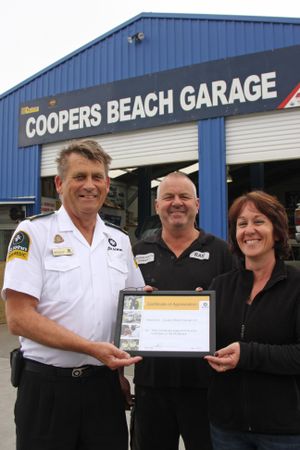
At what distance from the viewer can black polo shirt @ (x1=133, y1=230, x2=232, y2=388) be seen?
229 cm

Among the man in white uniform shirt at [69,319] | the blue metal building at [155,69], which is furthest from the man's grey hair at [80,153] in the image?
the blue metal building at [155,69]

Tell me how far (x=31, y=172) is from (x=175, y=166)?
16.4 ft

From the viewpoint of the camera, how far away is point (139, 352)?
1913 millimetres

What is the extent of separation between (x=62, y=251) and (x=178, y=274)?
81 cm

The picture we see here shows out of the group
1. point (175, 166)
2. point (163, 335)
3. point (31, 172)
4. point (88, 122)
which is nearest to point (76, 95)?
point (88, 122)

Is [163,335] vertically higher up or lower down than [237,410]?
higher up

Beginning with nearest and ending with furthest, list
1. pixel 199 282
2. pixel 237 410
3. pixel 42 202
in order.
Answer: pixel 237 410 → pixel 199 282 → pixel 42 202

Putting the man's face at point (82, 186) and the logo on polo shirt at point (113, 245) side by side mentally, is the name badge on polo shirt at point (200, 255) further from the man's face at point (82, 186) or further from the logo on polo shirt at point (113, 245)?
the man's face at point (82, 186)

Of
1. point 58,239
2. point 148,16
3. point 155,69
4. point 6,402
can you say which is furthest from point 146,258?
point 148,16

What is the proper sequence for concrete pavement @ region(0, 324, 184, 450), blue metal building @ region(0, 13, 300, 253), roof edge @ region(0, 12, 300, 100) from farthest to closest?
1. blue metal building @ region(0, 13, 300, 253)
2. roof edge @ region(0, 12, 300, 100)
3. concrete pavement @ region(0, 324, 184, 450)

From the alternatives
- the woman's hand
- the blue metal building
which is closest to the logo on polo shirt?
the woman's hand

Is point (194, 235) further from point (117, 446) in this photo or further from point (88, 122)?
point (88, 122)

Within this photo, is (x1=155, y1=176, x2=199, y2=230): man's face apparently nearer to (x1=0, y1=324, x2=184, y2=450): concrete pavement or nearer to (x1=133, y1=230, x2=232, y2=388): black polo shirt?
(x1=133, y1=230, x2=232, y2=388): black polo shirt

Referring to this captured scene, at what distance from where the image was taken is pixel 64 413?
6.03 feet
